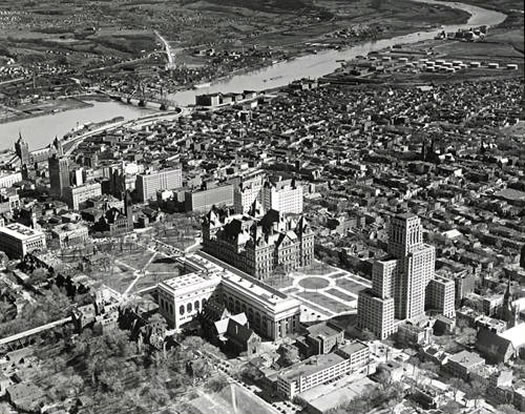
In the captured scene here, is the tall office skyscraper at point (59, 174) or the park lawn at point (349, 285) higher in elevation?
the tall office skyscraper at point (59, 174)

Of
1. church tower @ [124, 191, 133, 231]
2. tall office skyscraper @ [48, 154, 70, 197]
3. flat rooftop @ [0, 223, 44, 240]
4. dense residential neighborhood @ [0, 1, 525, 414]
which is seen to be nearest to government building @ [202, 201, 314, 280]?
dense residential neighborhood @ [0, 1, 525, 414]

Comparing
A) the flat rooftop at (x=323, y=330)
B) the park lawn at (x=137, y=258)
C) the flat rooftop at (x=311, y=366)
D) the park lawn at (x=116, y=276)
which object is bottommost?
the park lawn at (x=137, y=258)

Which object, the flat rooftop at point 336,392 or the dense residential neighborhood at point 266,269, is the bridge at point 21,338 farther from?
the flat rooftop at point 336,392

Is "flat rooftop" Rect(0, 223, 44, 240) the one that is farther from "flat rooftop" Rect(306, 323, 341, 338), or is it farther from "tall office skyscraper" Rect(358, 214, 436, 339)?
"tall office skyscraper" Rect(358, 214, 436, 339)

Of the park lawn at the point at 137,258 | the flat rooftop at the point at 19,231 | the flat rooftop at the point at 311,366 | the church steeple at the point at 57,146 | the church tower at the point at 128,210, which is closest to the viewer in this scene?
the flat rooftop at the point at 311,366

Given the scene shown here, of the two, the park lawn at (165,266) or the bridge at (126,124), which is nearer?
the park lawn at (165,266)

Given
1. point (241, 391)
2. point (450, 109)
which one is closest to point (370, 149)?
point (450, 109)

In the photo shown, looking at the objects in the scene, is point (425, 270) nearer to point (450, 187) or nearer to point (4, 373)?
point (4, 373)

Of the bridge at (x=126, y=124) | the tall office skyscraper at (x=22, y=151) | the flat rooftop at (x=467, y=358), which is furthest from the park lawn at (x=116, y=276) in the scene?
the bridge at (x=126, y=124)
